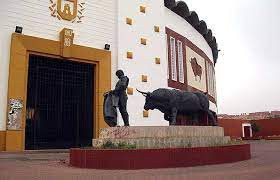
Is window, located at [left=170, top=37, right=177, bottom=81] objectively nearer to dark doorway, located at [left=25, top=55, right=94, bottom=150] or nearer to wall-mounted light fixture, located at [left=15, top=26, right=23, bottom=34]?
dark doorway, located at [left=25, top=55, right=94, bottom=150]

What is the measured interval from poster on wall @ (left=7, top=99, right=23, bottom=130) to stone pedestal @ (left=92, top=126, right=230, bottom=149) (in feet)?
20.6

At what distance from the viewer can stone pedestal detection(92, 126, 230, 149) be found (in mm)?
8461

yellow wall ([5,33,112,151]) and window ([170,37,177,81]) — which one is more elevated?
window ([170,37,177,81])

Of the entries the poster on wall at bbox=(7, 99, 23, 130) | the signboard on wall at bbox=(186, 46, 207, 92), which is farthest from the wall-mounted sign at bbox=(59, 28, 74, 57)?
the signboard on wall at bbox=(186, 46, 207, 92)

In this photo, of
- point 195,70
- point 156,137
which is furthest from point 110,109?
point 195,70

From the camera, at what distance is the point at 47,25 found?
16.0 metres

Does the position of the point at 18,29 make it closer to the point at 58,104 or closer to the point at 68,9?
the point at 68,9

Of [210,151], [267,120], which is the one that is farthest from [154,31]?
[267,120]

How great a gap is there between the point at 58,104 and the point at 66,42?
3.07m

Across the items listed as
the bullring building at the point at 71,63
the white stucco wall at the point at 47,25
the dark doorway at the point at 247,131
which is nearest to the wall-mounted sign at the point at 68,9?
the bullring building at the point at 71,63

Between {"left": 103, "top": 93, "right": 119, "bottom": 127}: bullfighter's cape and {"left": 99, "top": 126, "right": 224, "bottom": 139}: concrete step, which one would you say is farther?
{"left": 103, "top": 93, "right": 119, "bottom": 127}: bullfighter's cape

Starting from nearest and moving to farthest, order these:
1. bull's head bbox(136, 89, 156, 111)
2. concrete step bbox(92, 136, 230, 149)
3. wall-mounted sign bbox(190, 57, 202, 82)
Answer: concrete step bbox(92, 136, 230, 149), bull's head bbox(136, 89, 156, 111), wall-mounted sign bbox(190, 57, 202, 82)

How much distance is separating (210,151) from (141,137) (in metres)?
1.83

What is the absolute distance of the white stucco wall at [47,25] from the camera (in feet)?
48.3
